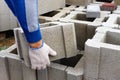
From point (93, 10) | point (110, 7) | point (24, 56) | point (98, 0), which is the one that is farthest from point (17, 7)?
point (98, 0)

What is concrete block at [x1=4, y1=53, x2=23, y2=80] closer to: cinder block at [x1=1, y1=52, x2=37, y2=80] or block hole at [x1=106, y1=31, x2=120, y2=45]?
cinder block at [x1=1, y1=52, x2=37, y2=80]

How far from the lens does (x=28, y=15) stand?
1180 mm

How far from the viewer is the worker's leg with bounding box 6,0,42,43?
1146 mm

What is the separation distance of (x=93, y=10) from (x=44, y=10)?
66 centimetres

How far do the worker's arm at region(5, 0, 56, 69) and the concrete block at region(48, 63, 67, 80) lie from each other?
0.28 m

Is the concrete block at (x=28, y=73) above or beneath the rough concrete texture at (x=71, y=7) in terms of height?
beneath

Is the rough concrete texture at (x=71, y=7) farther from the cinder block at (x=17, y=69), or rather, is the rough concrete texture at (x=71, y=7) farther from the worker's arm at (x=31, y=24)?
the worker's arm at (x=31, y=24)

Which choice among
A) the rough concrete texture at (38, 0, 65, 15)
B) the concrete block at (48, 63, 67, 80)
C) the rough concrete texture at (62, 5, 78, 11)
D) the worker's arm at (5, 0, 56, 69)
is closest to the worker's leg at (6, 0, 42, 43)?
the worker's arm at (5, 0, 56, 69)

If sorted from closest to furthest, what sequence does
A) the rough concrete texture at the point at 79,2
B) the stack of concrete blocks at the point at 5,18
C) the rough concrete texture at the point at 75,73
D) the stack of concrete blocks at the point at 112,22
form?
the rough concrete texture at the point at 75,73 → the stack of concrete blocks at the point at 112,22 → the stack of concrete blocks at the point at 5,18 → the rough concrete texture at the point at 79,2

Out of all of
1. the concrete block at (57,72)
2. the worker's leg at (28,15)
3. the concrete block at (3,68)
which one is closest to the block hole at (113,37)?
the concrete block at (57,72)

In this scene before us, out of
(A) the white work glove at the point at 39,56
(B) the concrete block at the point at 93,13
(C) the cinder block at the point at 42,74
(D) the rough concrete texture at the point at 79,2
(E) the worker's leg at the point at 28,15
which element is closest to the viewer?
(E) the worker's leg at the point at 28,15

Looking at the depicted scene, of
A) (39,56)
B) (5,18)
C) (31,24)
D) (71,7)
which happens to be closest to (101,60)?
(39,56)

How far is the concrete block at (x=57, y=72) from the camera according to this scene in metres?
1.64

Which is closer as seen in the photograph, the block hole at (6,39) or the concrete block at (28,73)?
the concrete block at (28,73)
